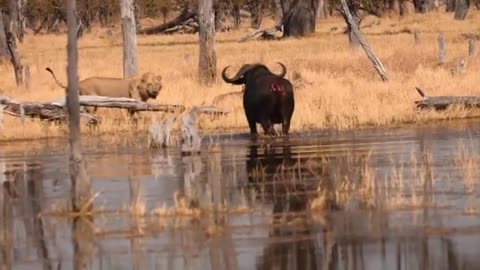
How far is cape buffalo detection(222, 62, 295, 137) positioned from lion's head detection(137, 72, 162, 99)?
4585 millimetres

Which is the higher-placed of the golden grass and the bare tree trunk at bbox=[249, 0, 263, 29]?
the bare tree trunk at bbox=[249, 0, 263, 29]

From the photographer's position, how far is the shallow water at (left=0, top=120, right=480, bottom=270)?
10273mm

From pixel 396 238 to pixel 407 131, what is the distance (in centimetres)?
1226

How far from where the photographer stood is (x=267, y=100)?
21.5 meters

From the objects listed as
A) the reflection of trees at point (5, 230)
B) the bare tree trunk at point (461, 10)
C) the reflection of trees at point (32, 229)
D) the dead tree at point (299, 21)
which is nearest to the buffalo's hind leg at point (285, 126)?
the reflection of trees at point (32, 229)

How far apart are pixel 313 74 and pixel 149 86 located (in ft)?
24.8

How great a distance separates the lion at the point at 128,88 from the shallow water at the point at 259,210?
6806mm

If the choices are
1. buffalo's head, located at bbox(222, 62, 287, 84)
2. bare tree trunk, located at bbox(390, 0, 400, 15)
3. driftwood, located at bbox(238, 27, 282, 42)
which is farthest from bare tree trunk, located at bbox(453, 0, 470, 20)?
buffalo's head, located at bbox(222, 62, 287, 84)

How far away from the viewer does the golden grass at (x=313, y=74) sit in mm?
24922

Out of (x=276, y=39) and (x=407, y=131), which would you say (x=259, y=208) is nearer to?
(x=407, y=131)

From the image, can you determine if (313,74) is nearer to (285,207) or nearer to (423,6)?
(285,207)

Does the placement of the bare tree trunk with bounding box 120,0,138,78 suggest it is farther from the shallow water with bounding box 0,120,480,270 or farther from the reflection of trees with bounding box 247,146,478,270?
the reflection of trees with bounding box 247,146,478,270

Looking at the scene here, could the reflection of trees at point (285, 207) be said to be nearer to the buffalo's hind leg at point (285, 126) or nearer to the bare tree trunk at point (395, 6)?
the buffalo's hind leg at point (285, 126)

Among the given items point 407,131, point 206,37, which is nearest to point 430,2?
point 206,37
